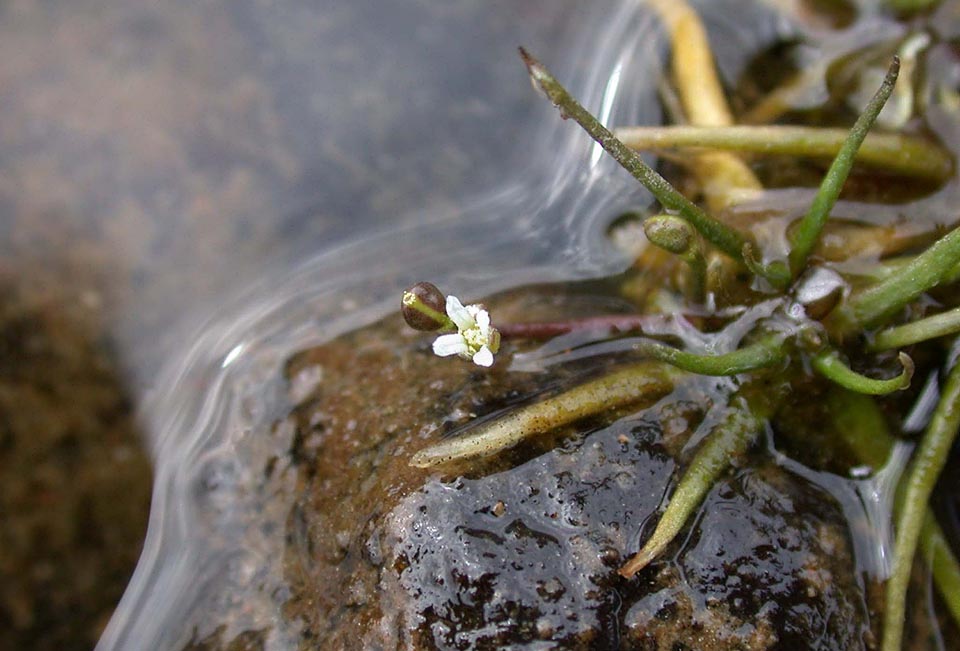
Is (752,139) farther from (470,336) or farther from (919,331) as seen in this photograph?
(470,336)

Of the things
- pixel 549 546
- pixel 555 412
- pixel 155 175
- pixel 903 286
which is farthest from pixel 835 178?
pixel 155 175

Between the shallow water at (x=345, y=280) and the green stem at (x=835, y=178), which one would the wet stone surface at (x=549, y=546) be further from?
the green stem at (x=835, y=178)

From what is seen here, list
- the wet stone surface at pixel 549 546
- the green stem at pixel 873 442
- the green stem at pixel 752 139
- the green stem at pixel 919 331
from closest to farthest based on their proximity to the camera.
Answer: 1. the wet stone surface at pixel 549 546
2. the green stem at pixel 919 331
3. the green stem at pixel 873 442
4. the green stem at pixel 752 139

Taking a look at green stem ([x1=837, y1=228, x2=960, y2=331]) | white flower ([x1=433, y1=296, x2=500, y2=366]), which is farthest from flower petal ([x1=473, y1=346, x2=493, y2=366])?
green stem ([x1=837, y1=228, x2=960, y2=331])

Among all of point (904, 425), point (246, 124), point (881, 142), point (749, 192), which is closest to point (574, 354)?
point (749, 192)

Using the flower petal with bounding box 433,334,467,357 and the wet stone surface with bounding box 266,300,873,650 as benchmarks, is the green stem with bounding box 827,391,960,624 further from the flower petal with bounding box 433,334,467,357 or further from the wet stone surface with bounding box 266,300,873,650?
the flower petal with bounding box 433,334,467,357

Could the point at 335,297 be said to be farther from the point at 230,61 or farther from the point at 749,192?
the point at 749,192

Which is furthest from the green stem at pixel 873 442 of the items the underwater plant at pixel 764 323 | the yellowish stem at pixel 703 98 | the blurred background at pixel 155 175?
the blurred background at pixel 155 175
